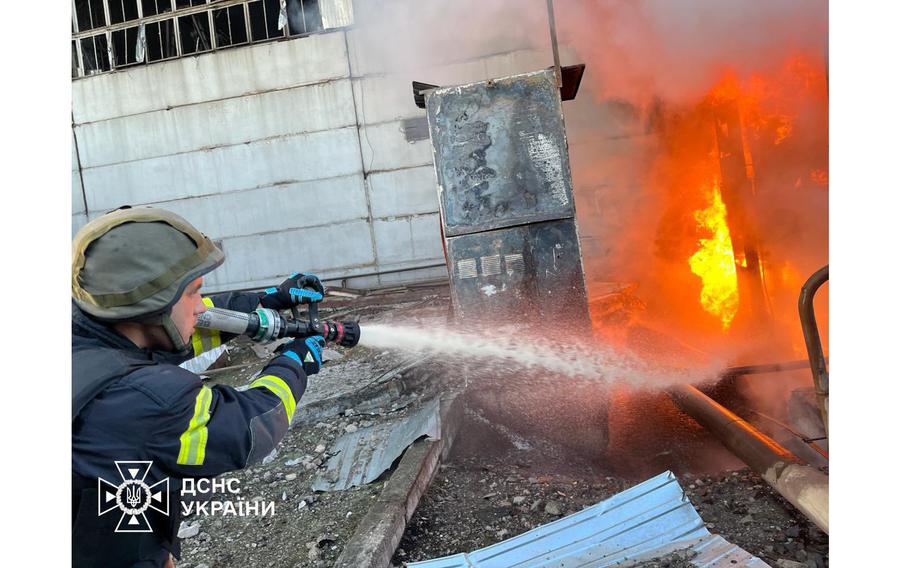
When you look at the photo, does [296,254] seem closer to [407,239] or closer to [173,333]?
[407,239]

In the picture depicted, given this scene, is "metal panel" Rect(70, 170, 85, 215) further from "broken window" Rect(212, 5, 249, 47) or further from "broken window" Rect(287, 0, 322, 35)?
"broken window" Rect(287, 0, 322, 35)

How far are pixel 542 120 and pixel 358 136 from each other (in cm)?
661

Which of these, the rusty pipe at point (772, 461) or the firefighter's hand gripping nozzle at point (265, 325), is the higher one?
the firefighter's hand gripping nozzle at point (265, 325)

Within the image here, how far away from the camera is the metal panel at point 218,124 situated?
32.8 ft

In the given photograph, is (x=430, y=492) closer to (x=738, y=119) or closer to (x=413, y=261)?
(x=738, y=119)

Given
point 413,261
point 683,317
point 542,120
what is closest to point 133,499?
point 542,120

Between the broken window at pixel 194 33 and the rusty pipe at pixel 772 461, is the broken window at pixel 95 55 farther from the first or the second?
the rusty pipe at pixel 772 461

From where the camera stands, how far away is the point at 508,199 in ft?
13.0

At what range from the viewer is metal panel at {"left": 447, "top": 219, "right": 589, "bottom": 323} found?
3934mm

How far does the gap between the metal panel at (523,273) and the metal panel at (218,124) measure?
6.72m

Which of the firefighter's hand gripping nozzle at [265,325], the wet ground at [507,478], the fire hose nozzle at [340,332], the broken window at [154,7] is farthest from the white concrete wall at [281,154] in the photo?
the firefighter's hand gripping nozzle at [265,325]

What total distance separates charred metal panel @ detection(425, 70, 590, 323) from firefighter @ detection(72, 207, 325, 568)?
234 cm

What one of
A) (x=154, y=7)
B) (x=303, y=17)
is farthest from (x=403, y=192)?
(x=154, y=7)

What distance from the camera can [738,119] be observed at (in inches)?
271
